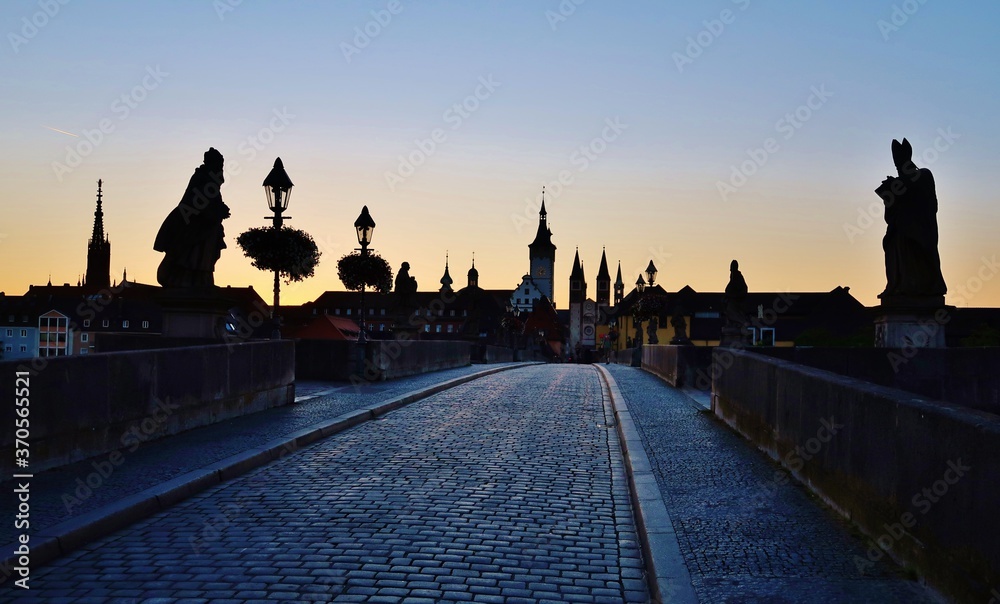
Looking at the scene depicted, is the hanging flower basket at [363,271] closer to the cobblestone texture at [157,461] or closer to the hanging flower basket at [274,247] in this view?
the hanging flower basket at [274,247]

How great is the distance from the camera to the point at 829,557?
526 centimetres

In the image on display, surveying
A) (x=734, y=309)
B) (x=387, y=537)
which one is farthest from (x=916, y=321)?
(x=387, y=537)

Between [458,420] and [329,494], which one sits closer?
[329,494]

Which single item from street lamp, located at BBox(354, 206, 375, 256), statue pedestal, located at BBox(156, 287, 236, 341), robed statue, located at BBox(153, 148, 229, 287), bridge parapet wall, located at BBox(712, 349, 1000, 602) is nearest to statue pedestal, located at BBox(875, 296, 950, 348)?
bridge parapet wall, located at BBox(712, 349, 1000, 602)

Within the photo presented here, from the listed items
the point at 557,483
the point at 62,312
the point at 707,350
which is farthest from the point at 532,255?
Result: the point at 557,483

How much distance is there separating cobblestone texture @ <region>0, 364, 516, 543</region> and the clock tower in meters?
171

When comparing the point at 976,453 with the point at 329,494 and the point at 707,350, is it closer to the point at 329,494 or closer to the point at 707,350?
the point at 329,494

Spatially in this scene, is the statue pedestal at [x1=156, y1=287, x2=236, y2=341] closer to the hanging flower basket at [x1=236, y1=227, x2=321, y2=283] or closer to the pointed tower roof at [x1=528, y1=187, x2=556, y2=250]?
the hanging flower basket at [x1=236, y1=227, x2=321, y2=283]

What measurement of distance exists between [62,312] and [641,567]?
472ft

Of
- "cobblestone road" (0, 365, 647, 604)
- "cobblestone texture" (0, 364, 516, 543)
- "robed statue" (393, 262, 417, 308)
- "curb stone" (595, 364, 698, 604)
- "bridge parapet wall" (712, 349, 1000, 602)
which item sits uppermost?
"robed statue" (393, 262, 417, 308)

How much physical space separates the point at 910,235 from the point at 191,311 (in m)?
12.5

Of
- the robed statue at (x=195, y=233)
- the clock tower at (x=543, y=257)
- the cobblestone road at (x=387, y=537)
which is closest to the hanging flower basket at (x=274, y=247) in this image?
the robed statue at (x=195, y=233)

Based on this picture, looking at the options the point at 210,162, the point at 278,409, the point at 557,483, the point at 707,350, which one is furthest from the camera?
the point at 707,350

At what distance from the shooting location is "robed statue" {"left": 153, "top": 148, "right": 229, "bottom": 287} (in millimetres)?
14711
